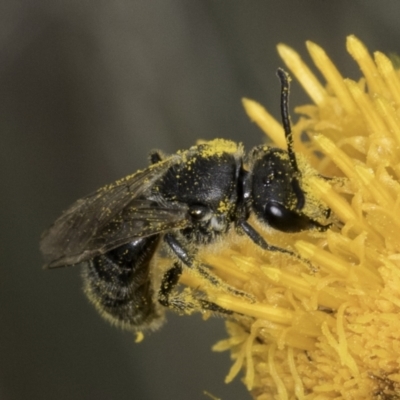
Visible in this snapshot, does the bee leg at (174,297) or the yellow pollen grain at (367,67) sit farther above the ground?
the yellow pollen grain at (367,67)

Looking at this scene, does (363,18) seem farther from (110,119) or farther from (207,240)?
(207,240)

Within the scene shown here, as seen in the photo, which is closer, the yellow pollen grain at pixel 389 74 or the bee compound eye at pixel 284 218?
the bee compound eye at pixel 284 218

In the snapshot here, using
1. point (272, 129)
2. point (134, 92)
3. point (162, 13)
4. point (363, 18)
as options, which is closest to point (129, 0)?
point (162, 13)

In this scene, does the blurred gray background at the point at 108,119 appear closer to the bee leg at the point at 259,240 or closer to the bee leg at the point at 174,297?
the bee leg at the point at 174,297

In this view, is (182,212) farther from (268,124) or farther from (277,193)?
(268,124)

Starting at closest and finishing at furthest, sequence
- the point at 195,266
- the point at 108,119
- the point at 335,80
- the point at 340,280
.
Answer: the point at 340,280
the point at 195,266
the point at 335,80
the point at 108,119

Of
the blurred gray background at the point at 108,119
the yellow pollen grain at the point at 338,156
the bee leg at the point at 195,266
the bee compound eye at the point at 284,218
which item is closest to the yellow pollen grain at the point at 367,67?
the yellow pollen grain at the point at 338,156

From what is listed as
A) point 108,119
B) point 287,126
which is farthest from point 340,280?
point 108,119
